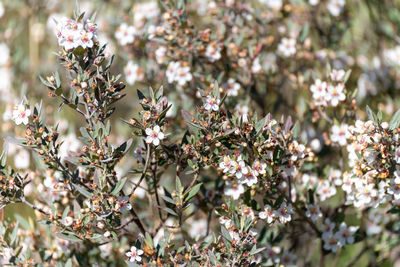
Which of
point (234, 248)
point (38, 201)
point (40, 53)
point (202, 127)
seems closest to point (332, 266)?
point (234, 248)

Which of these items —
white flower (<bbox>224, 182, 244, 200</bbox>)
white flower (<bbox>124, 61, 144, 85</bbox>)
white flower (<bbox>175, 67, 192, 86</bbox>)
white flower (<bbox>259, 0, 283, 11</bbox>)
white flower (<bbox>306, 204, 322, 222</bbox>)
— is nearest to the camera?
white flower (<bbox>224, 182, 244, 200</bbox>)

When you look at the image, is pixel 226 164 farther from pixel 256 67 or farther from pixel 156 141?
pixel 256 67

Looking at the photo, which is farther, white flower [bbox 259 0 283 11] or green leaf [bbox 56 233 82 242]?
white flower [bbox 259 0 283 11]

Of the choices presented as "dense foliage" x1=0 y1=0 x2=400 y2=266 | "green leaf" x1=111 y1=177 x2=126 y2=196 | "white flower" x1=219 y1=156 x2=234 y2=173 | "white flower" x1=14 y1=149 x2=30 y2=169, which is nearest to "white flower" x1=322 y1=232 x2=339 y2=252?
"dense foliage" x1=0 y1=0 x2=400 y2=266

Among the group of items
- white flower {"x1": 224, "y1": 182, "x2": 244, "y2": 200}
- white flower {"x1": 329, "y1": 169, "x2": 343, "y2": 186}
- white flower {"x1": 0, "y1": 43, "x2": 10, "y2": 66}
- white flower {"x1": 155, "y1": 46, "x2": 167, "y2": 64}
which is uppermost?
white flower {"x1": 0, "y1": 43, "x2": 10, "y2": 66}

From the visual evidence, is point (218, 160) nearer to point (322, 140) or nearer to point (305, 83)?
point (322, 140)

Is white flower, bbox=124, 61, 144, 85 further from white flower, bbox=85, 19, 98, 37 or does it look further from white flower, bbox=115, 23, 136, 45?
white flower, bbox=85, 19, 98, 37
